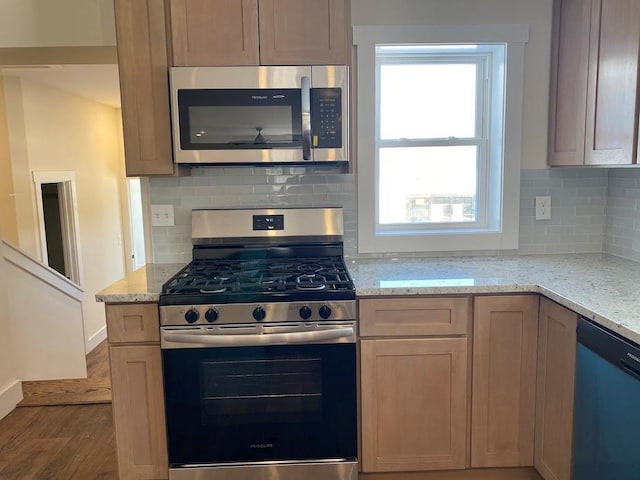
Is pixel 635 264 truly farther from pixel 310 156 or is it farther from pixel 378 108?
pixel 310 156

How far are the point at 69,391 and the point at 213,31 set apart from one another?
2.58 meters

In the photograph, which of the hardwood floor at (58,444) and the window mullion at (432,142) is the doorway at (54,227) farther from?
the window mullion at (432,142)

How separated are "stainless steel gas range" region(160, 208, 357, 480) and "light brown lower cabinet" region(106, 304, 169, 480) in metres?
0.08

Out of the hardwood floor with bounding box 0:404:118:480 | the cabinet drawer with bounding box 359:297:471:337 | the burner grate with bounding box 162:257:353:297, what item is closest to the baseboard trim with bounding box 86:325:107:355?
the hardwood floor with bounding box 0:404:118:480

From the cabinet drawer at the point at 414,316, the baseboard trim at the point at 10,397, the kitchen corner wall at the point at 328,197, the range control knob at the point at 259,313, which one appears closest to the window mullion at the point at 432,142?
the kitchen corner wall at the point at 328,197

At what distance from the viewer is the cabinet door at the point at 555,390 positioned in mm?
1720

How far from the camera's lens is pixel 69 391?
126 inches

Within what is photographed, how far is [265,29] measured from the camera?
2.11m

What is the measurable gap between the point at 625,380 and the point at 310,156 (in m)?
1.44

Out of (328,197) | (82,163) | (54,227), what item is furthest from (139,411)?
(82,163)

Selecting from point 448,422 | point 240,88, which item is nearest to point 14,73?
point 240,88

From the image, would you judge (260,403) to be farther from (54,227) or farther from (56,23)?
(54,227)

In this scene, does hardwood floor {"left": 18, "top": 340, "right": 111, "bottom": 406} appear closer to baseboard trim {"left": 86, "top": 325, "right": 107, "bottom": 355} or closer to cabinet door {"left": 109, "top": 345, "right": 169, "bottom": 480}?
baseboard trim {"left": 86, "top": 325, "right": 107, "bottom": 355}

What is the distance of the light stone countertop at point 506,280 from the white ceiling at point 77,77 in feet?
6.80
